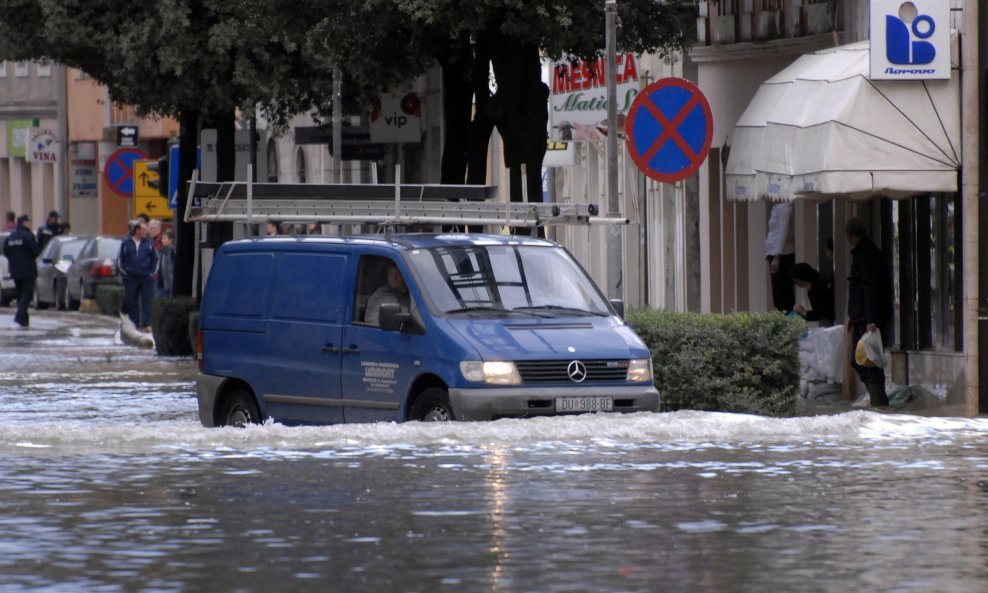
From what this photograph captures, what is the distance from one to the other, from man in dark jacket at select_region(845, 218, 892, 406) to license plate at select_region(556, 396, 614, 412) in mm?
6016

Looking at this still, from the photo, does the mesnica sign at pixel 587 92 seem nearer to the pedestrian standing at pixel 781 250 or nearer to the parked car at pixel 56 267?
the pedestrian standing at pixel 781 250

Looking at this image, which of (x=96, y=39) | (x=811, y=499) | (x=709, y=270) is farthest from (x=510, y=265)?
(x=96, y=39)

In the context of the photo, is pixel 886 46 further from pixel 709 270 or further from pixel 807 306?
pixel 709 270

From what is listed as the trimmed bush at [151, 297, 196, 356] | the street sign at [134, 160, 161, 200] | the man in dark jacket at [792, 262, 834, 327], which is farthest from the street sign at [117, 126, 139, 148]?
the man in dark jacket at [792, 262, 834, 327]

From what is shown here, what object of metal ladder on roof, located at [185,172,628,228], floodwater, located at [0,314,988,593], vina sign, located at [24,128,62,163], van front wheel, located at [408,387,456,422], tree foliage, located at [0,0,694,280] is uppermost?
vina sign, located at [24,128,62,163]

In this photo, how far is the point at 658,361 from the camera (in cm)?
1905

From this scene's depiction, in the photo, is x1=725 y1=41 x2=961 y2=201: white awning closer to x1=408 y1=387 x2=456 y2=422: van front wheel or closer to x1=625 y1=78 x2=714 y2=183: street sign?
x1=625 y1=78 x2=714 y2=183: street sign

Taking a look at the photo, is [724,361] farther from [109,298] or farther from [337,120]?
[109,298]

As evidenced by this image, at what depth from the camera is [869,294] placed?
22.0m

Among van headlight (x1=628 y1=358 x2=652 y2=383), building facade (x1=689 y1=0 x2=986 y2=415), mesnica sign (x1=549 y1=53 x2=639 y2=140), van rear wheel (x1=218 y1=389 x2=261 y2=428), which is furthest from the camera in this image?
mesnica sign (x1=549 y1=53 x2=639 y2=140)

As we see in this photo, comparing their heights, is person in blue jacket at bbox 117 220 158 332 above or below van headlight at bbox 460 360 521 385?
above

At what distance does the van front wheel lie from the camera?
1611 centimetres

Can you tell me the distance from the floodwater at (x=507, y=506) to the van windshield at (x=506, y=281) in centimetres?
107

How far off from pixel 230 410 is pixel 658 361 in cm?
320
